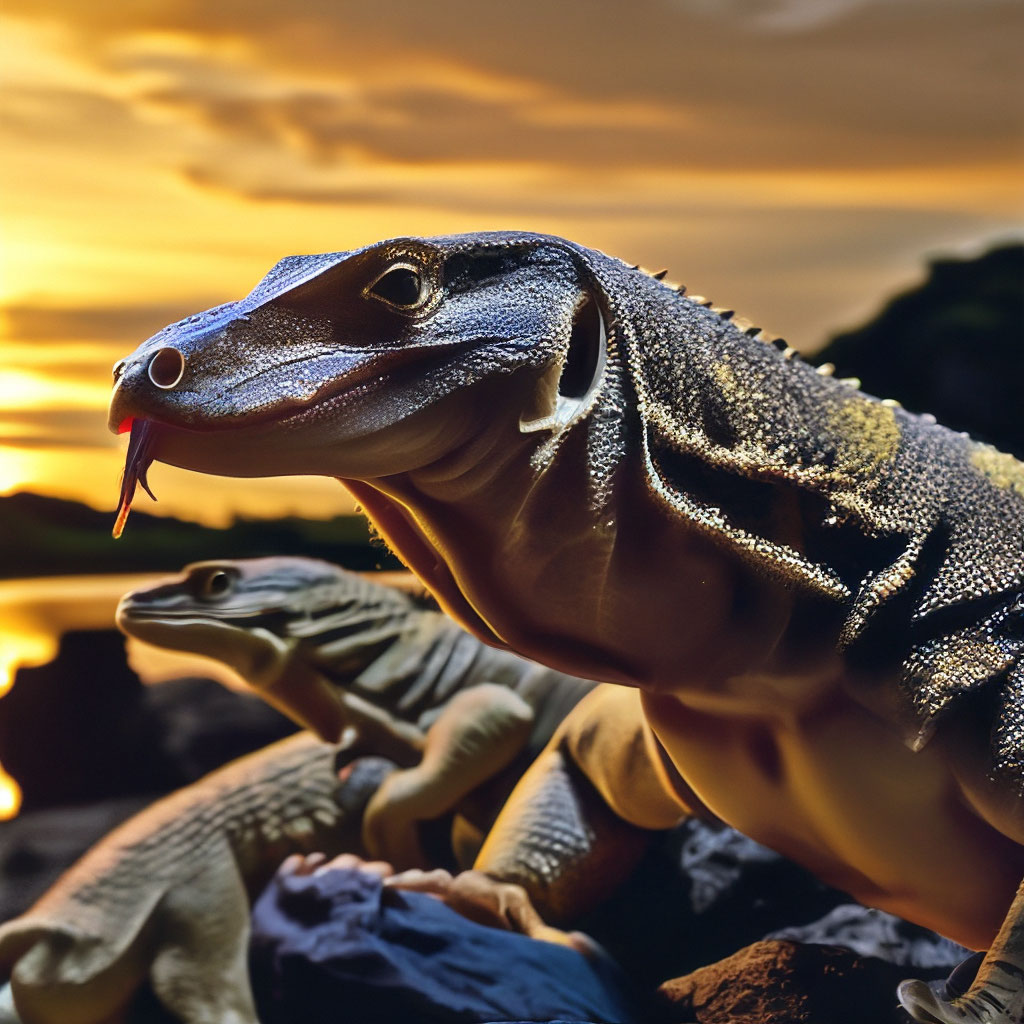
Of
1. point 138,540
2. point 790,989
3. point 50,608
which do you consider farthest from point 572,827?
point 50,608

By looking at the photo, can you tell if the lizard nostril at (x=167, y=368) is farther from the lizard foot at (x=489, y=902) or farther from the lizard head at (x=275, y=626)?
the lizard head at (x=275, y=626)

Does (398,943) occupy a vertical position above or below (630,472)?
below

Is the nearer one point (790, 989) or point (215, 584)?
point (790, 989)

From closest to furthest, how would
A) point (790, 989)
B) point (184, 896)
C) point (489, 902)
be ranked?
point (790, 989)
point (489, 902)
point (184, 896)

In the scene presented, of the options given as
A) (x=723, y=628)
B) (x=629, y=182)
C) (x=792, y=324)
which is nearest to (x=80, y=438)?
(x=629, y=182)

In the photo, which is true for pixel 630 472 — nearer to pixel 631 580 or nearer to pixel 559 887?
pixel 631 580

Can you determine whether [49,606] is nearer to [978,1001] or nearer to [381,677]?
[381,677]

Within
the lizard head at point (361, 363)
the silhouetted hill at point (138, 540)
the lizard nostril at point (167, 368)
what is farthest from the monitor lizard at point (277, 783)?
the lizard nostril at point (167, 368)
